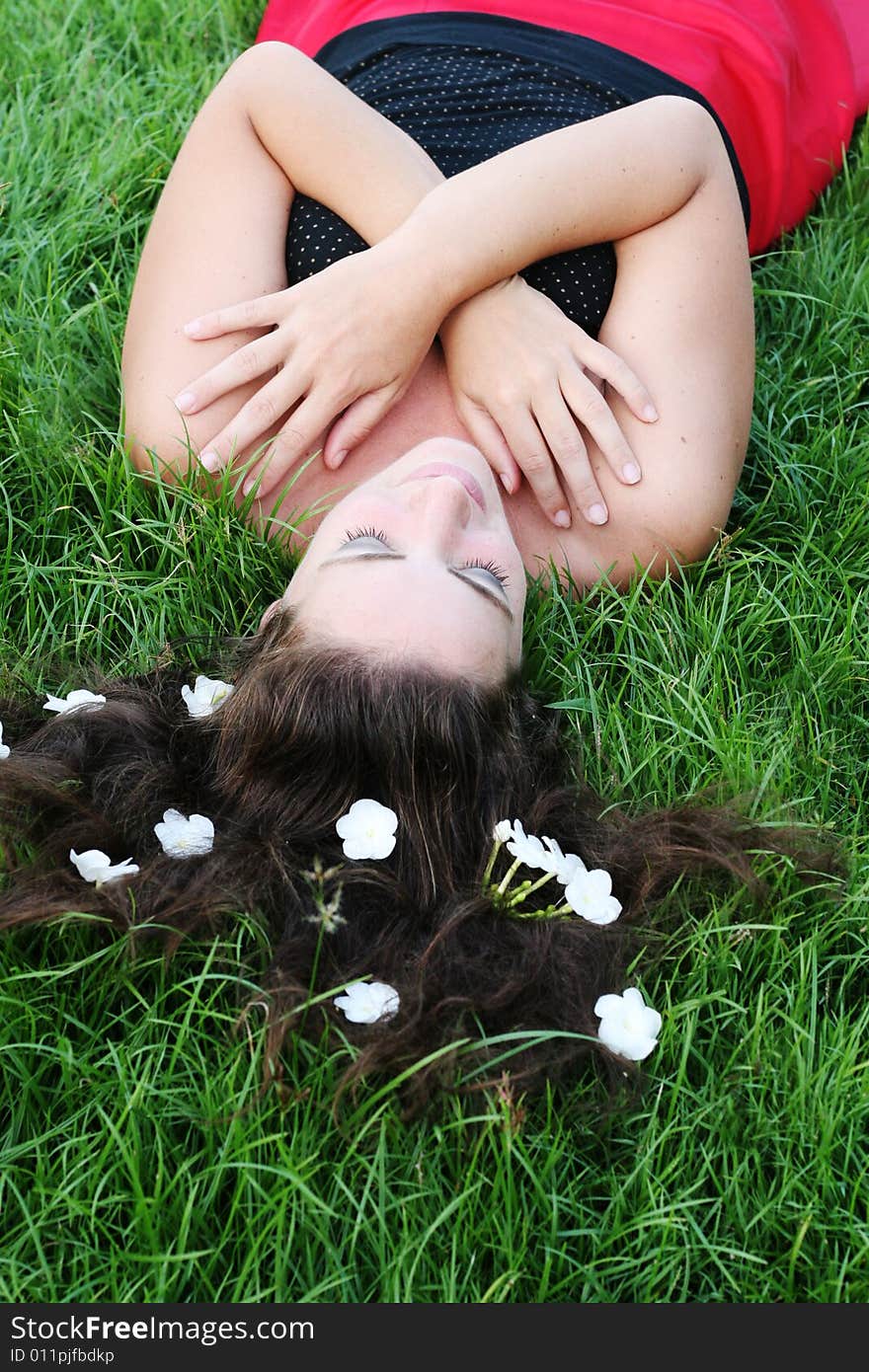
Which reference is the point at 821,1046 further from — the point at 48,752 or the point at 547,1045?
the point at 48,752

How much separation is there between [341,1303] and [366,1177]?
0.14m

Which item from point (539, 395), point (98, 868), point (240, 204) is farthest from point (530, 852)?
point (240, 204)

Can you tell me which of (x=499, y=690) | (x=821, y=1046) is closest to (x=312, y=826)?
(x=499, y=690)

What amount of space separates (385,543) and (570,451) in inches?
19.3

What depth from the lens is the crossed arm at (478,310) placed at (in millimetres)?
2146

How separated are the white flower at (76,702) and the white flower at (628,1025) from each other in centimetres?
89

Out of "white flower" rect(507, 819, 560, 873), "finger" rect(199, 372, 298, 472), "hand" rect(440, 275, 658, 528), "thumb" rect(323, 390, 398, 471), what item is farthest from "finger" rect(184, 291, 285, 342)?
"white flower" rect(507, 819, 560, 873)

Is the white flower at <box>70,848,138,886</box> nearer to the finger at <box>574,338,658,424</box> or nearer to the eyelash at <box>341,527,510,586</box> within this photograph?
the eyelash at <box>341,527,510,586</box>

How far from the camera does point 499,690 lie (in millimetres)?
1812

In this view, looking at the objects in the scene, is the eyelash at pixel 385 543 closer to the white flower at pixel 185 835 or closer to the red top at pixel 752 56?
the white flower at pixel 185 835

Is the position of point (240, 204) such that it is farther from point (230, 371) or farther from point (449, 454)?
point (449, 454)

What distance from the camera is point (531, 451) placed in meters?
2.16

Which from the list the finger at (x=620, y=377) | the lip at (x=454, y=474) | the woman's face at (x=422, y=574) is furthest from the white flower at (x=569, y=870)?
the finger at (x=620, y=377)

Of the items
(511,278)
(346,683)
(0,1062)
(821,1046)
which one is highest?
(511,278)
